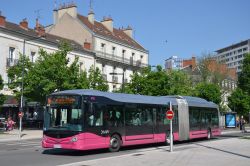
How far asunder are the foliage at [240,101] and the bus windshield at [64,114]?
157 feet

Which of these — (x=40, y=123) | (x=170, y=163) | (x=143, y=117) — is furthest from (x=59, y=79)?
(x=170, y=163)

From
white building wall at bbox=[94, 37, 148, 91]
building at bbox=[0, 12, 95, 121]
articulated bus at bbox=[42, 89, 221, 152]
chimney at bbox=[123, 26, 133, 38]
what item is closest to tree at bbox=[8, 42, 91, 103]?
building at bbox=[0, 12, 95, 121]

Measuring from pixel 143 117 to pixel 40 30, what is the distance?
3529cm

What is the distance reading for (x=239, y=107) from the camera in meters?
66.1

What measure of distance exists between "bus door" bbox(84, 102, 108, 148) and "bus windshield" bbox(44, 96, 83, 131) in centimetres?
41

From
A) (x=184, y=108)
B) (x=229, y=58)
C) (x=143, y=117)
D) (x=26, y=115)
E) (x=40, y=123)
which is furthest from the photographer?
(x=229, y=58)

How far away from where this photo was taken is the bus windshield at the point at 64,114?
58.1 feet

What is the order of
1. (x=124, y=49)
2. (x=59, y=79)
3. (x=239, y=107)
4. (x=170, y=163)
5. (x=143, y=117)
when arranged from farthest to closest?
(x=124, y=49)
(x=239, y=107)
(x=59, y=79)
(x=143, y=117)
(x=170, y=163)

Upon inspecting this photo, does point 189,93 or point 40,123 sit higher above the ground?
point 189,93

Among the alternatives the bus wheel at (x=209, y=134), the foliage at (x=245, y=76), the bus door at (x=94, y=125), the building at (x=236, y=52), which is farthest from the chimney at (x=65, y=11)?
the building at (x=236, y=52)

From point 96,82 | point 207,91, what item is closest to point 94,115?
point 96,82

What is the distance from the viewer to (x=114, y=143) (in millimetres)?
19781

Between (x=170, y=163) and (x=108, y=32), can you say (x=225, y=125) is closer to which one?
(x=108, y=32)

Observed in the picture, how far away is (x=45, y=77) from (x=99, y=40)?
23.9 metres
